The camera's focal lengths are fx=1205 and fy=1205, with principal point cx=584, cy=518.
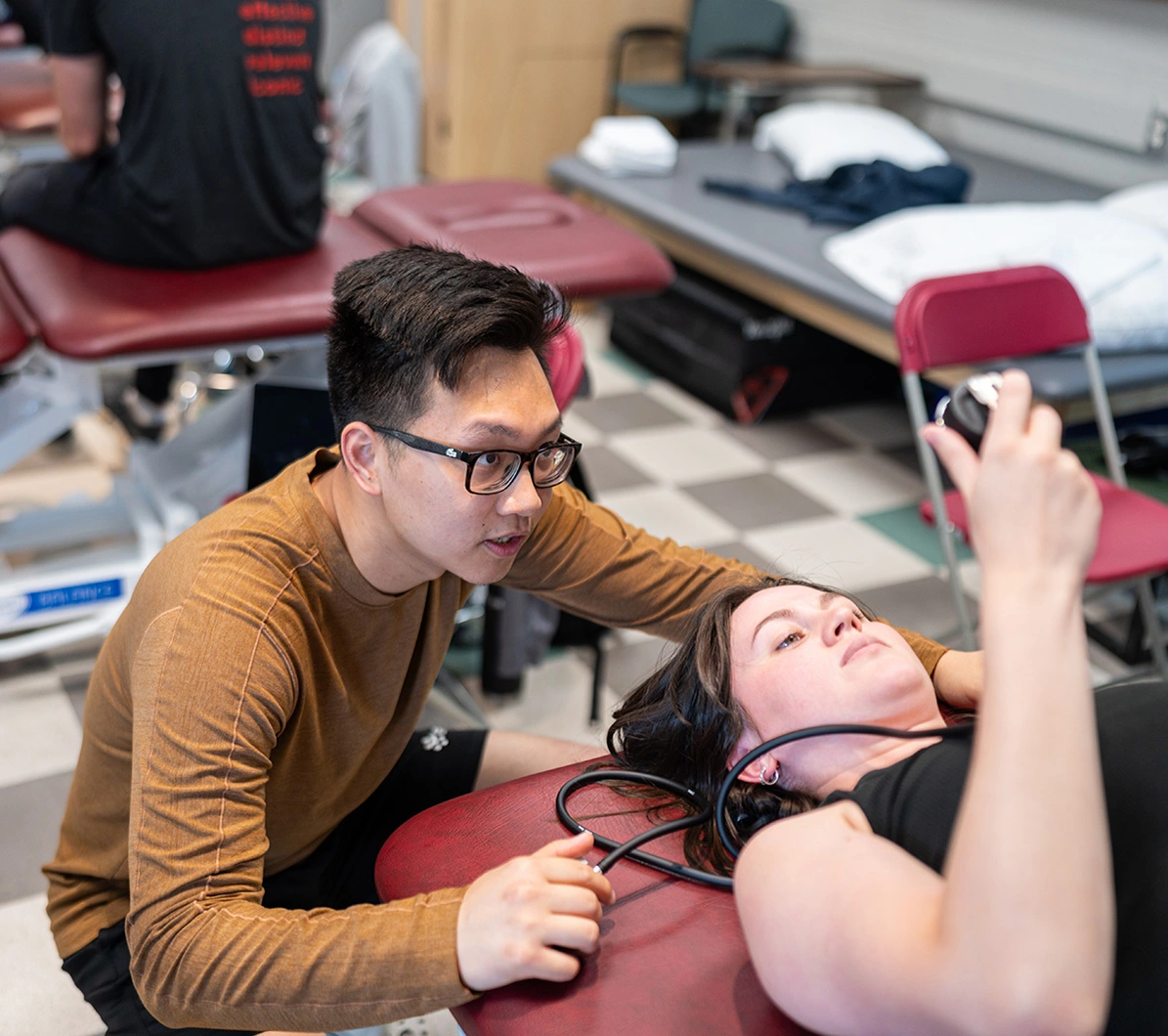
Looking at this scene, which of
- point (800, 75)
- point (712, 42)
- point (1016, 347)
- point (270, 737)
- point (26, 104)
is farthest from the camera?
point (712, 42)

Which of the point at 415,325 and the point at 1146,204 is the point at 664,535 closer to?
the point at 1146,204

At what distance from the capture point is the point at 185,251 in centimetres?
237

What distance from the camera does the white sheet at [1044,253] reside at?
9.46ft

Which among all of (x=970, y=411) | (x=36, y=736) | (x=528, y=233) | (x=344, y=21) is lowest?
(x=36, y=736)

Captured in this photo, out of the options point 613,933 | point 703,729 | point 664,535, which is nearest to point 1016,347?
point 664,535

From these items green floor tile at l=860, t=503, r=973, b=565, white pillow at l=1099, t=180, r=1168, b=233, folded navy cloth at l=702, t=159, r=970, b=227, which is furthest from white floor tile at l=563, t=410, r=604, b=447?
white pillow at l=1099, t=180, r=1168, b=233

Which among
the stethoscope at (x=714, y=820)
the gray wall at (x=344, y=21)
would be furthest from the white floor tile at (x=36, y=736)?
the gray wall at (x=344, y=21)

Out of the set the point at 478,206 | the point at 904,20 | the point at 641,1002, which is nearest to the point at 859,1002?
the point at 641,1002

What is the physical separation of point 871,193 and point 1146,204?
774 millimetres

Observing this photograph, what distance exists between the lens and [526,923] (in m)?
0.93

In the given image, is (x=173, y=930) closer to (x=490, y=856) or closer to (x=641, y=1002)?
(x=490, y=856)

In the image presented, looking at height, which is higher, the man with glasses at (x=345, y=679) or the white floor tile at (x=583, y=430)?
the man with glasses at (x=345, y=679)

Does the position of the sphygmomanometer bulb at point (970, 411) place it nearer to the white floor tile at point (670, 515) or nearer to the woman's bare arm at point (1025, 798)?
the woman's bare arm at point (1025, 798)

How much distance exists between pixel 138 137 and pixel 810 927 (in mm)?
2063
